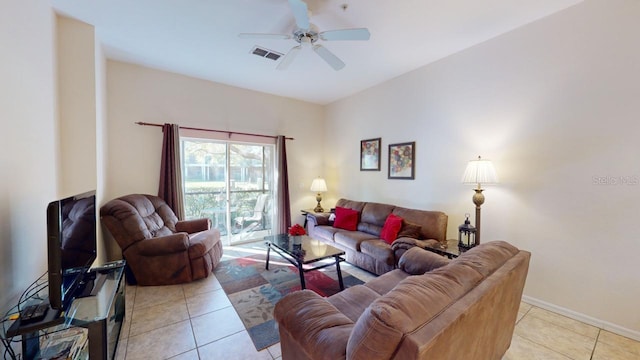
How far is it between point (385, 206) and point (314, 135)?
7.84 feet

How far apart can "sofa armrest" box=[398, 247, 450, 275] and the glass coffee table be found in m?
0.73

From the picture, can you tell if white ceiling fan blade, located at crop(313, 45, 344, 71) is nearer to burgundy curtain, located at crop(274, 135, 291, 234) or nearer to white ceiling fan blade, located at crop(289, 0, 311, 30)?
white ceiling fan blade, located at crop(289, 0, 311, 30)

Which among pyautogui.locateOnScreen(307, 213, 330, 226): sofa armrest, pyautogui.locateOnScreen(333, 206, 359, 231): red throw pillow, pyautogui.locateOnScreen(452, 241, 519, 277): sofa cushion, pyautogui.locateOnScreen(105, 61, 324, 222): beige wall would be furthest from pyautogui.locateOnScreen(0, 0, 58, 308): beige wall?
pyautogui.locateOnScreen(333, 206, 359, 231): red throw pillow

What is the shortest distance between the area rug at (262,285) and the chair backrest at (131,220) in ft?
3.24

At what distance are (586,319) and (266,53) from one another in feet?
14.3

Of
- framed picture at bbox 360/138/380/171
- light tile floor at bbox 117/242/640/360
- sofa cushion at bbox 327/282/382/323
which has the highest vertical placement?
framed picture at bbox 360/138/380/171

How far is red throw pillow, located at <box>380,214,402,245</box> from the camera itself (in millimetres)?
3236

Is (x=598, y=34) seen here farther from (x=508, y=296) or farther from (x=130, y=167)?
(x=130, y=167)

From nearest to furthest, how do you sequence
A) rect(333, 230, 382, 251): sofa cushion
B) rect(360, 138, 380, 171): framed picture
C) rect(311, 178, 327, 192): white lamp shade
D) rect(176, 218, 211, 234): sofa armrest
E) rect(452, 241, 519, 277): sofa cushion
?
rect(452, 241, 519, 277): sofa cushion, rect(333, 230, 382, 251): sofa cushion, rect(176, 218, 211, 234): sofa armrest, rect(360, 138, 380, 171): framed picture, rect(311, 178, 327, 192): white lamp shade

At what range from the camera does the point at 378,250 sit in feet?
9.93

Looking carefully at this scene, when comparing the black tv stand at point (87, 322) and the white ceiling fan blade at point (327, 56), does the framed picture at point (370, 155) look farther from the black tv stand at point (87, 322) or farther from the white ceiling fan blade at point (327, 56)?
the black tv stand at point (87, 322)

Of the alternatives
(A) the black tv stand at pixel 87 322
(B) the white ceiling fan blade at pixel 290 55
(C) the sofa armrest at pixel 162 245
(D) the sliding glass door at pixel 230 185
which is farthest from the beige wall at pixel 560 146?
(A) the black tv stand at pixel 87 322

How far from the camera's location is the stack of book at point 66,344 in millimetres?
1378

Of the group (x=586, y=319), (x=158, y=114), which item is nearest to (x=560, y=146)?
(x=586, y=319)
